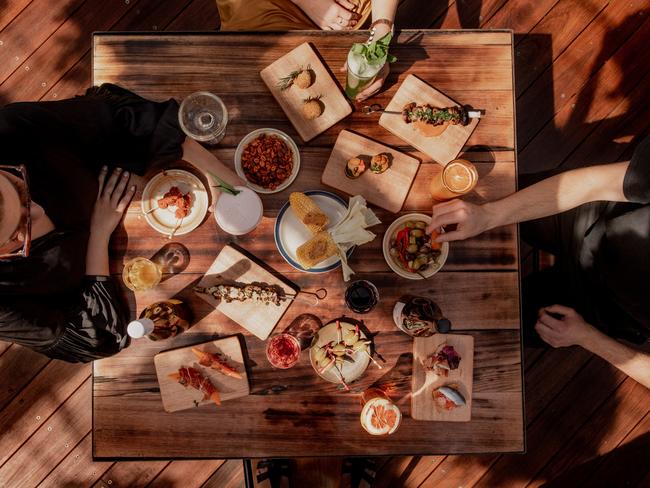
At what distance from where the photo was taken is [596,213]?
2.02 m

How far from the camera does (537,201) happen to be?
71.8 inches

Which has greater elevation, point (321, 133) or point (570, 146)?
point (321, 133)

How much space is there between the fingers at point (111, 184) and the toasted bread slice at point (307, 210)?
770 mm

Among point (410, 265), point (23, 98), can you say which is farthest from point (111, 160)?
point (23, 98)

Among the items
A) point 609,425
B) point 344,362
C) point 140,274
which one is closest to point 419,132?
point 344,362

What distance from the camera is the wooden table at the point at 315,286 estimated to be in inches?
72.1

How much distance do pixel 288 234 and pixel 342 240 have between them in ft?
0.79

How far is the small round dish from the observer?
182 cm

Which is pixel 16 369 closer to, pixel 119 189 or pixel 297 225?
pixel 119 189

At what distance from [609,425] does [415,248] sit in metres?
2.26

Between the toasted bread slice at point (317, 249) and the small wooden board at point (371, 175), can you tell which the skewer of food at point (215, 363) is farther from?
the small wooden board at point (371, 175)

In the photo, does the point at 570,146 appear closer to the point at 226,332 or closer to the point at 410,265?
the point at 410,265

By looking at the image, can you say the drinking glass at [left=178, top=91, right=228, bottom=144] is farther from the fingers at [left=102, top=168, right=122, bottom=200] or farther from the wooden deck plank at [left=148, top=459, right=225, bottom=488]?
the wooden deck plank at [left=148, top=459, right=225, bottom=488]

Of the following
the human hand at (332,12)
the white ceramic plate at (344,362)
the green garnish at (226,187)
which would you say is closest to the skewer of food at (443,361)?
the white ceramic plate at (344,362)
